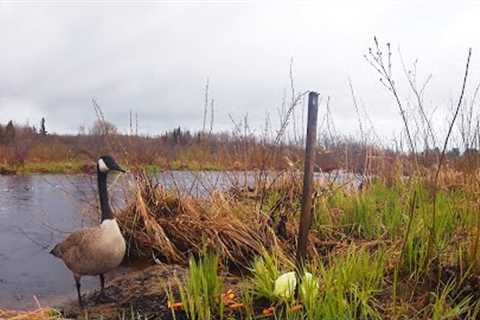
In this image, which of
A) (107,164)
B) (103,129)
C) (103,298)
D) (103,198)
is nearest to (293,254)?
(103,298)

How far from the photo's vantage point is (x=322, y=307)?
2.89 metres

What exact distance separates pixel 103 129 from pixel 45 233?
2116 millimetres

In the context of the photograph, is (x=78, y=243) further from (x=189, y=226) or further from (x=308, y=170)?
(x=308, y=170)

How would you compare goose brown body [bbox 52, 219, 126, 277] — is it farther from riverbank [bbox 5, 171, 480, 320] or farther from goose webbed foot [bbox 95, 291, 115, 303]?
riverbank [bbox 5, 171, 480, 320]

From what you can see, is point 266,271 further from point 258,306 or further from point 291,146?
point 291,146

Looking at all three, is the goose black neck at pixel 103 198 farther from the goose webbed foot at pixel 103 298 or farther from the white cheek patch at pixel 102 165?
the goose webbed foot at pixel 103 298

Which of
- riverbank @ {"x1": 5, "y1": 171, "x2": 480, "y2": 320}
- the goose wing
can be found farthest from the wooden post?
the goose wing

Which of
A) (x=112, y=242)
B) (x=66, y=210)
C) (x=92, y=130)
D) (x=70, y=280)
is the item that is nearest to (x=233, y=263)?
(x=112, y=242)

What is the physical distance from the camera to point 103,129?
738cm

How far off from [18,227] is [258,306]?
20.9 ft

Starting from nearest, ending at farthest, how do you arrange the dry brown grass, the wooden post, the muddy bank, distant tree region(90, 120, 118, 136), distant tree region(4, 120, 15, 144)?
1. the wooden post
2. the muddy bank
3. the dry brown grass
4. distant tree region(90, 120, 118, 136)
5. distant tree region(4, 120, 15, 144)

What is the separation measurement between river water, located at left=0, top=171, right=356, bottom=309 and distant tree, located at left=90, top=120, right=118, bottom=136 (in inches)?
30.5

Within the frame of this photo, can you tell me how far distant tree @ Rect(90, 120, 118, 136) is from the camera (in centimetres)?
718

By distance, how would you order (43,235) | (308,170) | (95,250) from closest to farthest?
(308,170) → (95,250) → (43,235)
